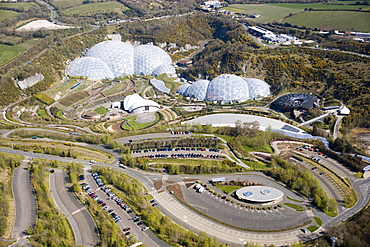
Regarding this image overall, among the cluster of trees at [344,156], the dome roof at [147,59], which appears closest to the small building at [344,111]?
the cluster of trees at [344,156]

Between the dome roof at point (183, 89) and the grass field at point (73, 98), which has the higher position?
the dome roof at point (183, 89)

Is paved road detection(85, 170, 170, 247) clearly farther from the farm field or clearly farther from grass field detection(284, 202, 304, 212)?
the farm field

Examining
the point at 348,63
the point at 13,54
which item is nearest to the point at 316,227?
the point at 348,63

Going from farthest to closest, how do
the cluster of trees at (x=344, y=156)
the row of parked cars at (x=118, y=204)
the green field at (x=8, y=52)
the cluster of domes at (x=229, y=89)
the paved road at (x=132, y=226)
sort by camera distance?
the green field at (x=8, y=52), the cluster of domes at (x=229, y=89), the cluster of trees at (x=344, y=156), the row of parked cars at (x=118, y=204), the paved road at (x=132, y=226)

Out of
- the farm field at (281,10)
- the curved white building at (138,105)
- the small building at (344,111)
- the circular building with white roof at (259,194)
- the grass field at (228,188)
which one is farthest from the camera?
the farm field at (281,10)

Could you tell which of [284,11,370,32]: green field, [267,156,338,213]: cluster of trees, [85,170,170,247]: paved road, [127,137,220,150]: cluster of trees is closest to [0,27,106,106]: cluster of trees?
[127,137,220,150]: cluster of trees

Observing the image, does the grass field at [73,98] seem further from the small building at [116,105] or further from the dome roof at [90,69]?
the dome roof at [90,69]
